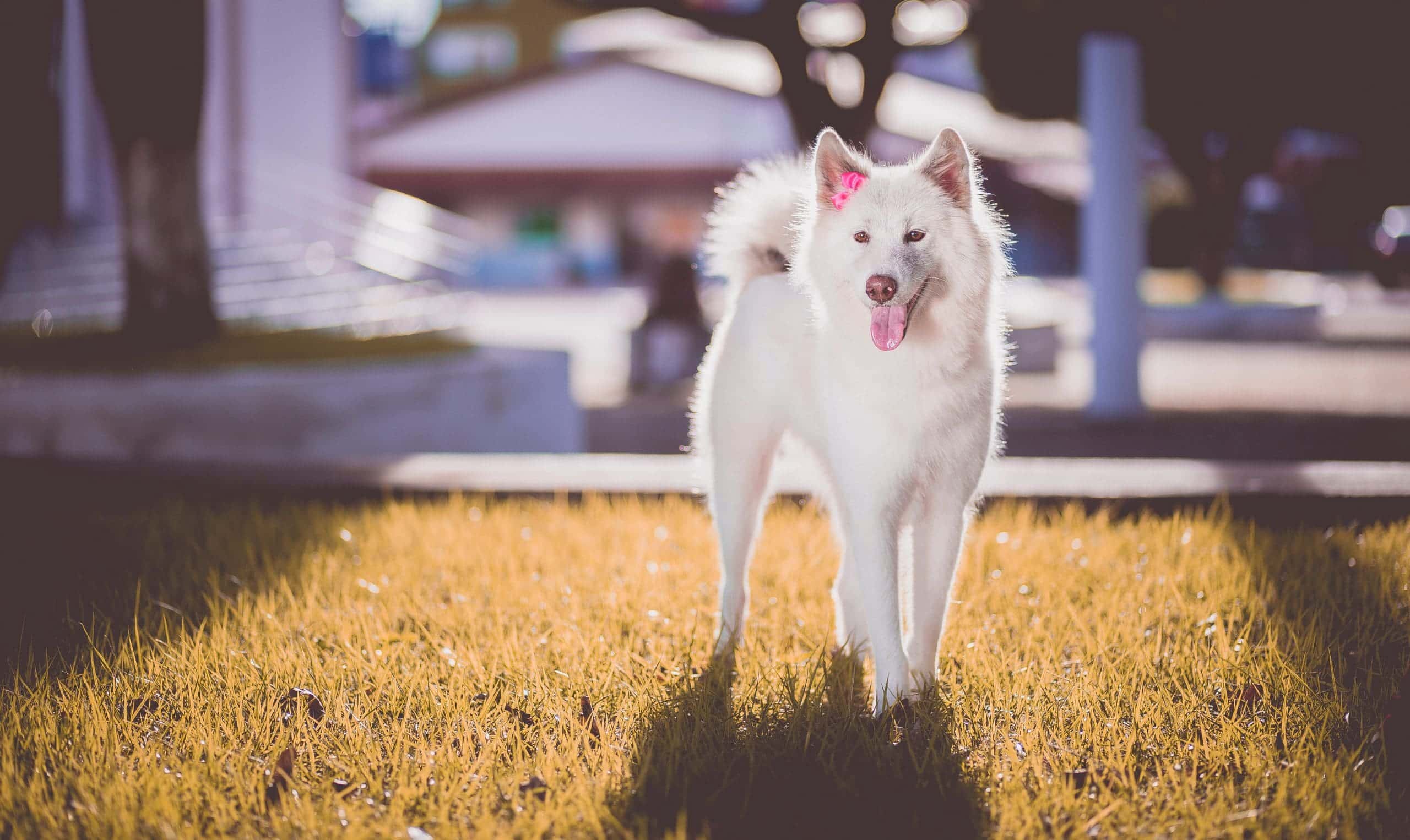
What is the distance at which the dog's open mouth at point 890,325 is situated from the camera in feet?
Result: 9.11

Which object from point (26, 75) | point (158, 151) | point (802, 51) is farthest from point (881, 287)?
point (802, 51)

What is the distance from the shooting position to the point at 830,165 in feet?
9.77

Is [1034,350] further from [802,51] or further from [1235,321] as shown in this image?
[1235,321]

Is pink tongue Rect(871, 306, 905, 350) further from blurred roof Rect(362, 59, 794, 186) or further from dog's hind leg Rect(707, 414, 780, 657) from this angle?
blurred roof Rect(362, 59, 794, 186)

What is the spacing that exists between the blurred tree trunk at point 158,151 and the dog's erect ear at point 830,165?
5682 mm

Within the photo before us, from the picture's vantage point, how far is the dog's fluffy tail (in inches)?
143

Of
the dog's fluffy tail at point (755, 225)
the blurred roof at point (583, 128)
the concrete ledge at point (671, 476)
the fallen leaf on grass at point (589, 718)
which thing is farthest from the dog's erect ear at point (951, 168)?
the blurred roof at point (583, 128)

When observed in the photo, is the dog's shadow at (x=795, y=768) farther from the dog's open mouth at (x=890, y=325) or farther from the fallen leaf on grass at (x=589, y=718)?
the dog's open mouth at (x=890, y=325)

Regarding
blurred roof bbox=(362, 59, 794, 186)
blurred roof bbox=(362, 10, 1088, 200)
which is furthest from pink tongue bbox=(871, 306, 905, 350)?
blurred roof bbox=(362, 59, 794, 186)

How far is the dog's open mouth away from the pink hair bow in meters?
0.30

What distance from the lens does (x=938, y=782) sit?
263 cm

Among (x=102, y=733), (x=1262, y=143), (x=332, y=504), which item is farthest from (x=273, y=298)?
(x=1262, y=143)

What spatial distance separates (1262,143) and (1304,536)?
19550 mm

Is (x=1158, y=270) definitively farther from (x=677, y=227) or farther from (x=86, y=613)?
(x=86, y=613)
